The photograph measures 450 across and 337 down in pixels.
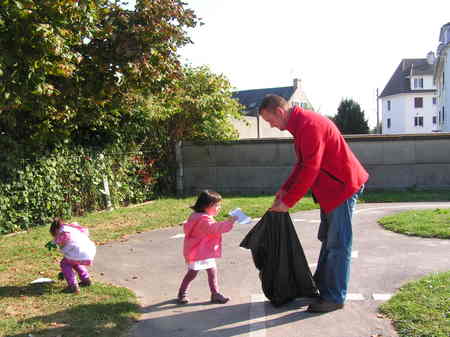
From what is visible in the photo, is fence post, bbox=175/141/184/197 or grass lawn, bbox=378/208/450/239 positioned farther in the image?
fence post, bbox=175/141/184/197

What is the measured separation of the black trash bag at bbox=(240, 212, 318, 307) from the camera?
179 inches

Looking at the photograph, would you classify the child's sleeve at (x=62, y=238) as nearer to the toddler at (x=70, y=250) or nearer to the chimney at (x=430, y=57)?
Answer: the toddler at (x=70, y=250)

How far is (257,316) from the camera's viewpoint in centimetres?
435

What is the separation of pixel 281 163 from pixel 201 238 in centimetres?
993

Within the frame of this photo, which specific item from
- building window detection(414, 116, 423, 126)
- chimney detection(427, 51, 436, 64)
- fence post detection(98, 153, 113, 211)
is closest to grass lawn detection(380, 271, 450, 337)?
fence post detection(98, 153, 113, 211)

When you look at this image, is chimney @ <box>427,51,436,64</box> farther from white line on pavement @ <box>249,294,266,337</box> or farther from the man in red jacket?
white line on pavement @ <box>249,294,266,337</box>

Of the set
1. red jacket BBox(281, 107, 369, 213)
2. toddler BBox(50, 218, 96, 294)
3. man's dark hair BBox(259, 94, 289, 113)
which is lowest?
toddler BBox(50, 218, 96, 294)

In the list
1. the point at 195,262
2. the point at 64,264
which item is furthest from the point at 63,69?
the point at 195,262

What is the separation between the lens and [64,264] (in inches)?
204

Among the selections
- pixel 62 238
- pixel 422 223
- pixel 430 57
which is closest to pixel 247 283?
pixel 62 238

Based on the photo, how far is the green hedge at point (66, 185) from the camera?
877 centimetres

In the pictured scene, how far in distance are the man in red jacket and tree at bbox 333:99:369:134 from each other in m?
39.8

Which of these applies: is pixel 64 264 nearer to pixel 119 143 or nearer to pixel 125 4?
pixel 125 4

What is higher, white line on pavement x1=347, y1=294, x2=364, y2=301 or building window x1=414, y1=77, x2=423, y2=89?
building window x1=414, y1=77, x2=423, y2=89
